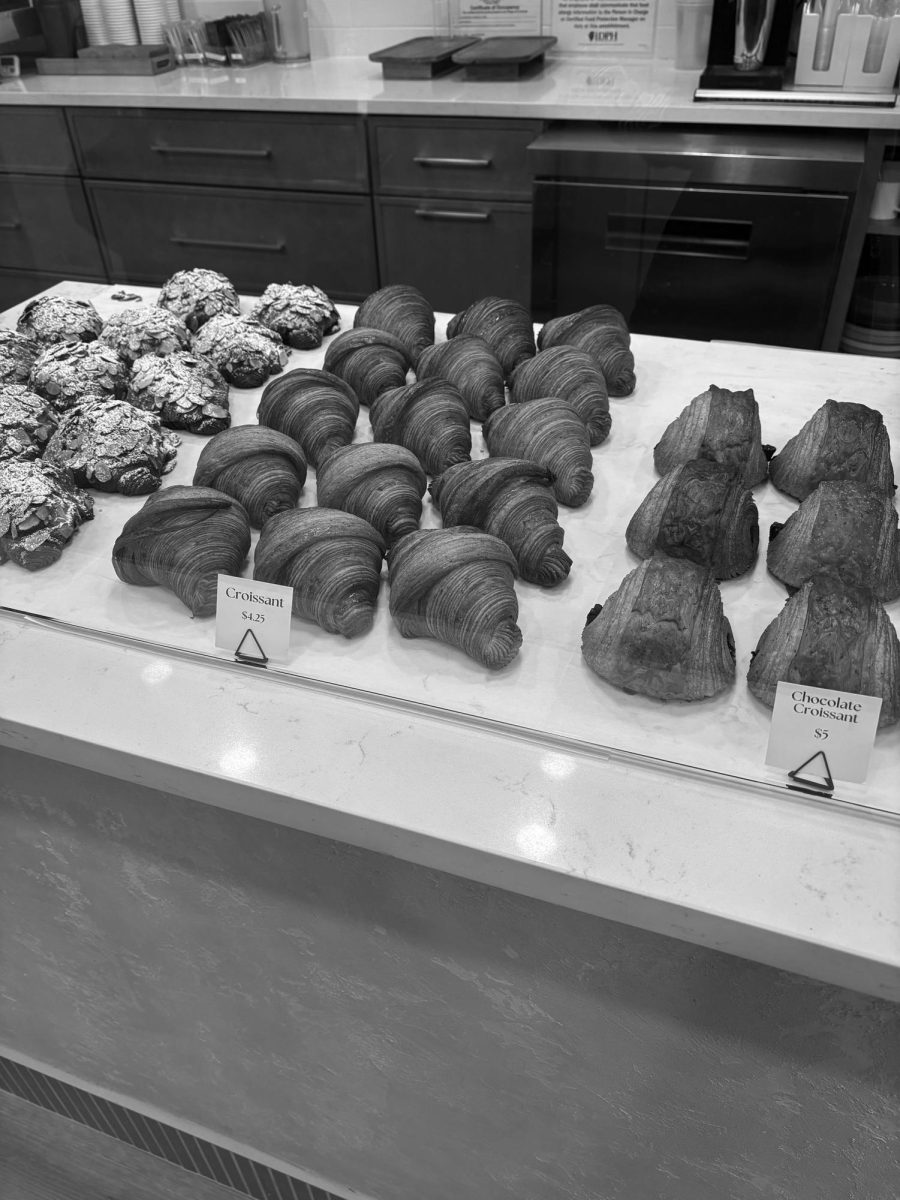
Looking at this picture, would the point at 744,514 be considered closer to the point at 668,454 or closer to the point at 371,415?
the point at 668,454

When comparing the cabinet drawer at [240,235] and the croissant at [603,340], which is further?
the cabinet drawer at [240,235]

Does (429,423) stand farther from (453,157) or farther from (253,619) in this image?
(453,157)

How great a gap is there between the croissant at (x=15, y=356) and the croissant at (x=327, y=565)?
0.62 metres

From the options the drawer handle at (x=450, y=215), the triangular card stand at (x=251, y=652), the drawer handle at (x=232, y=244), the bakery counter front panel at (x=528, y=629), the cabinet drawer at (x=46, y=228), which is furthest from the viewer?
the drawer handle at (x=232, y=244)

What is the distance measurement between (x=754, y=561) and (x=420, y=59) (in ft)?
5.23

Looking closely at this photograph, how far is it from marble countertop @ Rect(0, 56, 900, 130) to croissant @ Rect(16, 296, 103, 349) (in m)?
0.68

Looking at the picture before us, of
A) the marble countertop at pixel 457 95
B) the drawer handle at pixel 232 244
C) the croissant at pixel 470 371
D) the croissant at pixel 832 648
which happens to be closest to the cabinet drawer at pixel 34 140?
the marble countertop at pixel 457 95

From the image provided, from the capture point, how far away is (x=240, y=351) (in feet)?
4.24

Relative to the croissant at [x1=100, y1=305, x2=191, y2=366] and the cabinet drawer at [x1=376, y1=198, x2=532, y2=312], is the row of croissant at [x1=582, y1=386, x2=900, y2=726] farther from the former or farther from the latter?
the cabinet drawer at [x1=376, y1=198, x2=532, y2=312]

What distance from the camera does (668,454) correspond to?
1.06 metres

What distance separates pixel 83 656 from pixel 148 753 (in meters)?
0.17

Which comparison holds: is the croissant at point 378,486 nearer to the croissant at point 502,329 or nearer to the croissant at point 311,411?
the croissant at point 311,411

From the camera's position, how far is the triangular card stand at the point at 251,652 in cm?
85

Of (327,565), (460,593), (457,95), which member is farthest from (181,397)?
(457,95)
